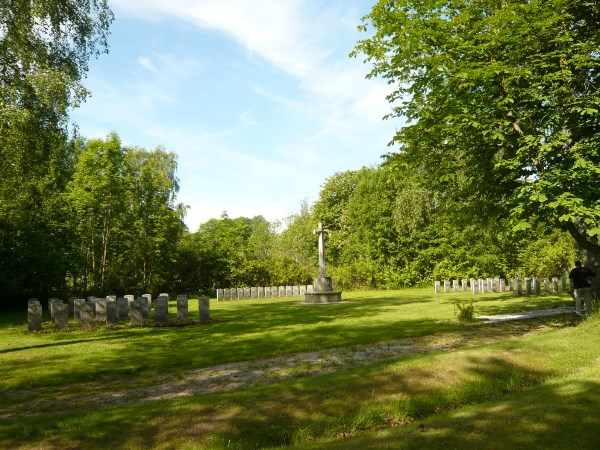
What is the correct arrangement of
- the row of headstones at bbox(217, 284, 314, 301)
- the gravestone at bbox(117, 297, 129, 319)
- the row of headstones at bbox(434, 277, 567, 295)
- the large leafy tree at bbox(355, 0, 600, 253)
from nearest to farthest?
the large leafy tree at bbox(355, 0, 600, 253) < the gravestone at bbox(117, 297, 129, 319) < the row of headstones at bbox(434, 277, 567, 295) < the row of headstones at bbox(217, 284, 314, 301)

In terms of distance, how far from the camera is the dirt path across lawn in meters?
7.52

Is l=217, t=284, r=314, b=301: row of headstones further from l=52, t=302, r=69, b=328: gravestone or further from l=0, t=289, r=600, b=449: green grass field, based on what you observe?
l=0, t=289, r=600, b=449: green grass field

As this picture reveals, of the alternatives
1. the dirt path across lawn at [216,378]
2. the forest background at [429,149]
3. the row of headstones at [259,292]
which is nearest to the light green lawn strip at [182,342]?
the dirt path across lawn at [216,378]

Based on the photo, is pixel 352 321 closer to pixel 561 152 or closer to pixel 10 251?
pixel 561 152

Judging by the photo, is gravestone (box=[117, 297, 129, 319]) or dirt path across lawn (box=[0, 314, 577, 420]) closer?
dirt path across lawn (box=[0, 314, 577, 420])

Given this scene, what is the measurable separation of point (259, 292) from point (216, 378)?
25653 mm

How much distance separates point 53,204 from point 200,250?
1356 cm

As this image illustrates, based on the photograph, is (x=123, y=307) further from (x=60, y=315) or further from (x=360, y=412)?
(x=360, y=412)

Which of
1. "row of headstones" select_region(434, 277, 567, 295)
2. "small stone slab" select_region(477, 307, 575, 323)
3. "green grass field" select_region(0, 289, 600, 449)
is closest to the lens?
"green grass field" select_region(0, 289, 600, 449)

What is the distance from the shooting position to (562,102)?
37.4ft

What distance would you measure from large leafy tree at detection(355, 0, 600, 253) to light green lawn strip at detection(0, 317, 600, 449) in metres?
4.61

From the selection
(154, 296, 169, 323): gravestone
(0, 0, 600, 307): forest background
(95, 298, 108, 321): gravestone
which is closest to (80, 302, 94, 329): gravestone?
(95, 298, 108, 321): gravestone

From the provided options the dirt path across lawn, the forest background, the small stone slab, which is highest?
the forest background

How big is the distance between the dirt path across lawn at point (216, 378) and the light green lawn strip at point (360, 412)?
30.1 inches
